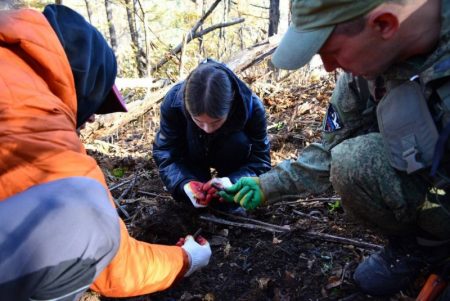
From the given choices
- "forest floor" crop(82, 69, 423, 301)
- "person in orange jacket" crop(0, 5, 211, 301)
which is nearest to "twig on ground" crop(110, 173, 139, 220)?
"forest floor" crop(82, 69, 423, 301)

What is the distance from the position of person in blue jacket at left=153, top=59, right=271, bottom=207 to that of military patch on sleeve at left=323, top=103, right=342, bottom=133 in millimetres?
642

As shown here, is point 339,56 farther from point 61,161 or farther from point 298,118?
point 298,118

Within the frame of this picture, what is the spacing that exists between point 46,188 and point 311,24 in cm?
105

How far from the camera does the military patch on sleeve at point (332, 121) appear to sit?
2.02 m

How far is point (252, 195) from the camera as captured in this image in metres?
2.24

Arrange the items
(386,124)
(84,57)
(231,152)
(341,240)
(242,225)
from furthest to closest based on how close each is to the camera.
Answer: (231,152) → (242,225) → (341,240) → (84,57) → (386,124)

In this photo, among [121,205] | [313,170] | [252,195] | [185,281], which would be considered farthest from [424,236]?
[121,205]

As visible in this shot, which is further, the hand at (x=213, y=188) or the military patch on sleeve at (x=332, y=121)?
the hand at (x=213, y=188)

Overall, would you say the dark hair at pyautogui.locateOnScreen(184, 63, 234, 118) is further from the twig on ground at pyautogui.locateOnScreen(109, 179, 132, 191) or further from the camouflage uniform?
the twig on ground at pyautogui.locateOnScreen(109, 179, 132, 191)

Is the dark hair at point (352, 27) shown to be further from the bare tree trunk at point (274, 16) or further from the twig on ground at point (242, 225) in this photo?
the bare tree trunk at point (274, 16)

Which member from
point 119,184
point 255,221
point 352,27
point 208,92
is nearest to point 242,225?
point 255,221

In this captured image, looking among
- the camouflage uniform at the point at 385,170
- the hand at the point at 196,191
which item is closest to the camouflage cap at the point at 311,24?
the camouflage uniform at the point at 385,170

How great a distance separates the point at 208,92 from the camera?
2348mm

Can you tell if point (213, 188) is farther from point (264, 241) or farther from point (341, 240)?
point (341, 240)
